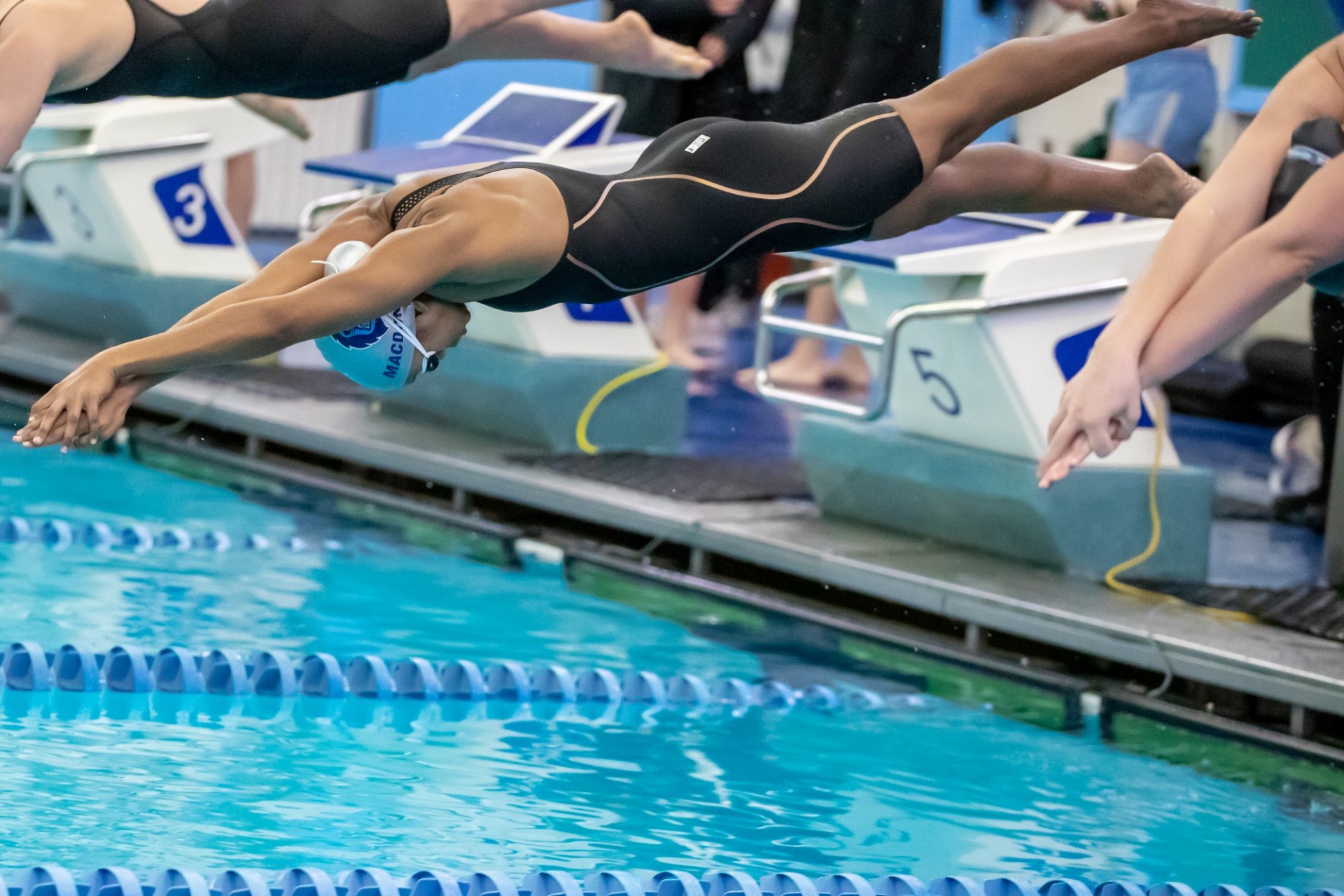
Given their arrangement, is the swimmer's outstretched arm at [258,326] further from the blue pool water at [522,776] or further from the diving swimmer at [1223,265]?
the diving swimmer at [1223,265]

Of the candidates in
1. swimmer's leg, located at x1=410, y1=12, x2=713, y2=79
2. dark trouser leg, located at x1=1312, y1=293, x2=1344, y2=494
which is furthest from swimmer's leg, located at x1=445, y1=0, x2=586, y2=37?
dark trouser leg, located at x1=1312, y1=293, x2=1344, y2=494

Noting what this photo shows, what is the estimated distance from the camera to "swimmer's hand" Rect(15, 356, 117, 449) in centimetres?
303

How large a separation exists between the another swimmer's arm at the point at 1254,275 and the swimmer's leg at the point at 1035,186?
2.90ft

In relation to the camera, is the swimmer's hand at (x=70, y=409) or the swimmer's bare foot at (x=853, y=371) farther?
the swimmer's bare foot at (x=853, y=371)

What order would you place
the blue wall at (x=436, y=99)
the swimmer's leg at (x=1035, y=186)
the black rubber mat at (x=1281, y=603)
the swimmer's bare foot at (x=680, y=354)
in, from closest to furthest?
the swimmer's leg at (x=1035, y=186) < the black rubber mat at (x=1281, y=603) < the swimmer's bare foot at (x=680, y=354) < the blue wall at (x=436, y=99)

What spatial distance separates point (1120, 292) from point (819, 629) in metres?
1.32

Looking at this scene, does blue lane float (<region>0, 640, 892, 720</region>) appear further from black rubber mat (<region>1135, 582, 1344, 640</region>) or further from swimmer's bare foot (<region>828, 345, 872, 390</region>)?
swimmer's bare foot (<region>828, 345, 872, 390</region>)

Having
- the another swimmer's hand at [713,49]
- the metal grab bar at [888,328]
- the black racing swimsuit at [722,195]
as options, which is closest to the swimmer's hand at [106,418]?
the black racing swimsuit at [722,195]

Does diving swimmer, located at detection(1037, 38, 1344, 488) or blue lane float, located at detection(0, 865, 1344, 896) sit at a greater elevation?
diving swimmer, located at detection(1037, 38, 1344, 488)

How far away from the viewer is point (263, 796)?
3.90 meters

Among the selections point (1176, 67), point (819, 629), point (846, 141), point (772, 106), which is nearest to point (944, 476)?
point (819, 629)

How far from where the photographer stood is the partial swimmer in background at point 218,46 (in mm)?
3674

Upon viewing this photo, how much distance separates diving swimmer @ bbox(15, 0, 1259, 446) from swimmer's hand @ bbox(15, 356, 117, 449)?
0.08 metres

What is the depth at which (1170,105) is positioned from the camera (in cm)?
542
